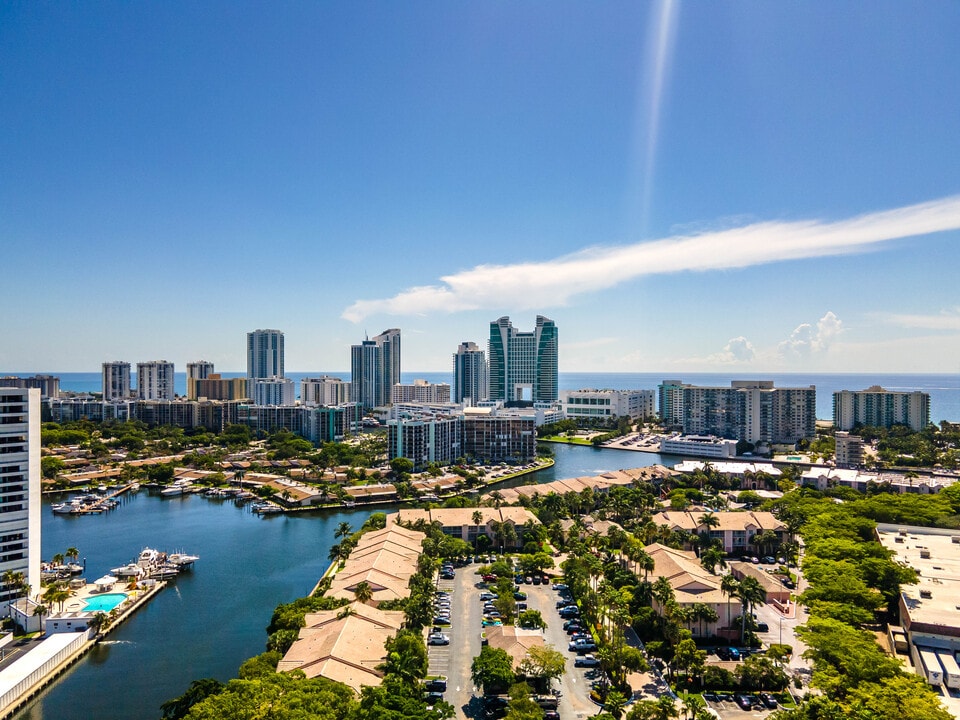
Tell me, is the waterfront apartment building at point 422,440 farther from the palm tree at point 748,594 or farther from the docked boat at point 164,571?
the palm tree at point 748,594

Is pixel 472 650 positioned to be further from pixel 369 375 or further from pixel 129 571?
pixel 369 375

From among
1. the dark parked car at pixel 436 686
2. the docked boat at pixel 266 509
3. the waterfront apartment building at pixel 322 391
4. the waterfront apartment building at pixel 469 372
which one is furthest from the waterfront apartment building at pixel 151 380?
the dark parked car at pixel 436 686

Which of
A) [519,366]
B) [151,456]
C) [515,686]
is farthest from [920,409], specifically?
[151,456]

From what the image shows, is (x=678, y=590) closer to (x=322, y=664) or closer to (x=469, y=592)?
(x=469, y=592)

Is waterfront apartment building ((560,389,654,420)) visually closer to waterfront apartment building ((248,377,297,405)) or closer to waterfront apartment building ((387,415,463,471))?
waterfront apartment building ((387,415,463,471))

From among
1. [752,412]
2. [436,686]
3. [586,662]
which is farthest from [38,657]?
[752,412]
